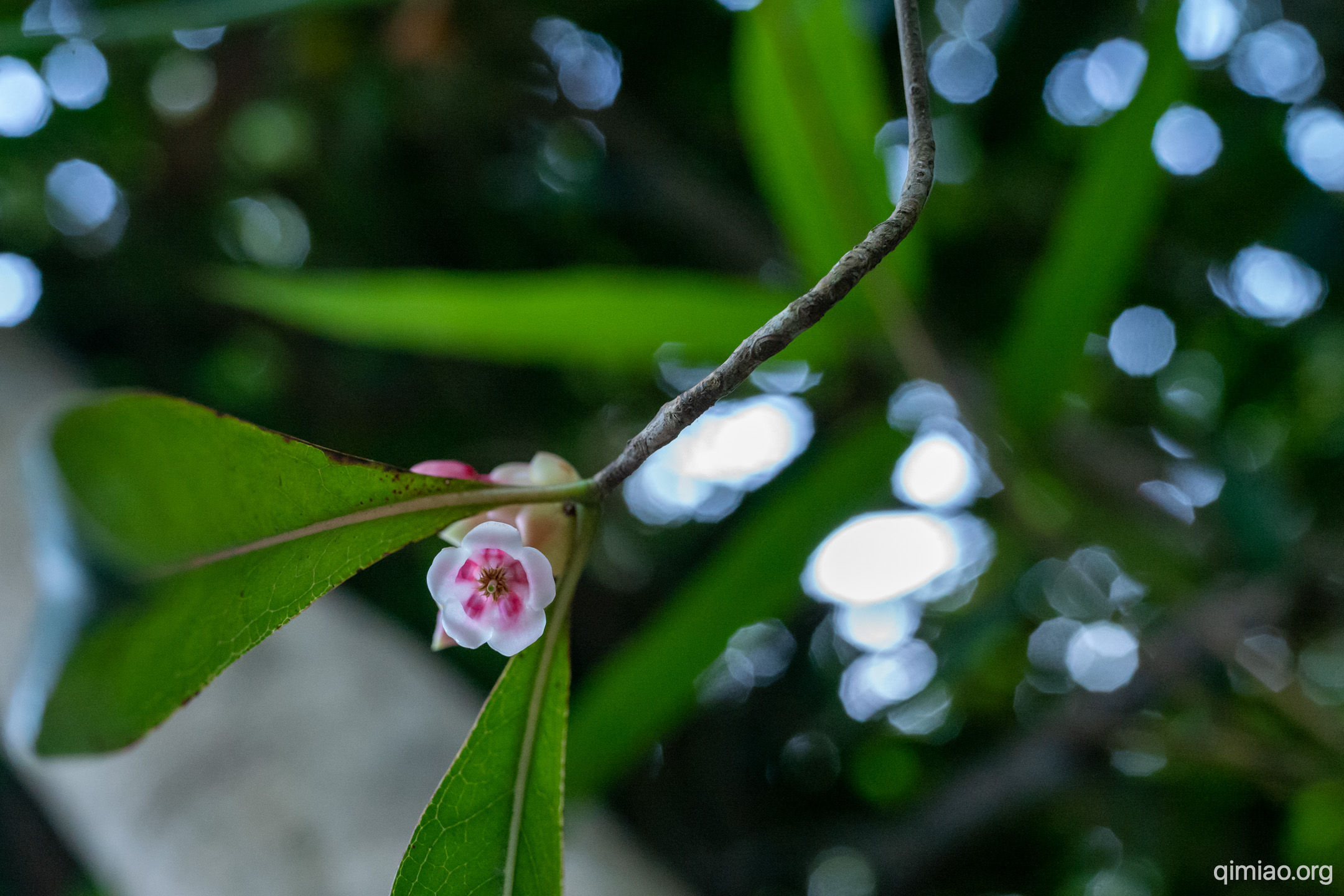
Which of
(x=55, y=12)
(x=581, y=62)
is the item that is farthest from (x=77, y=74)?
(x=581, y=62)

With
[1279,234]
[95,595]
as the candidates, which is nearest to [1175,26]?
[1279,234]

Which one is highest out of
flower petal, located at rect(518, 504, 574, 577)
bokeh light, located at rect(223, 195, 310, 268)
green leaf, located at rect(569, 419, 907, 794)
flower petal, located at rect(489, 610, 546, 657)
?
flower petal, located at rect(518, 504, 574, 577)

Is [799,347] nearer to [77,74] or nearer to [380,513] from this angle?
[380,513]

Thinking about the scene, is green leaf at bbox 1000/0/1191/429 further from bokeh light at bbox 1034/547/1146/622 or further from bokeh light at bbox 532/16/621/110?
bokeh light at bbox 532/16/621/110

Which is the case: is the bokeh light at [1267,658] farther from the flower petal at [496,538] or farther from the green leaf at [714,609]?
the flower petal at [496,538]

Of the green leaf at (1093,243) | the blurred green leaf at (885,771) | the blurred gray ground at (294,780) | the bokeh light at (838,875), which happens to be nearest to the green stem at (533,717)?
the blurred gray ground at (294,780)

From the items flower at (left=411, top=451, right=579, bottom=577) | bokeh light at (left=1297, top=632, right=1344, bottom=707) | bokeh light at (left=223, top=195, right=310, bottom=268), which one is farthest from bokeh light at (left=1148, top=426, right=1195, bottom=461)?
bokeh light at (left=223, top=195, right=310, bottom=268)

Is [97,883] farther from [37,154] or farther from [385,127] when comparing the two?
[385,127]
